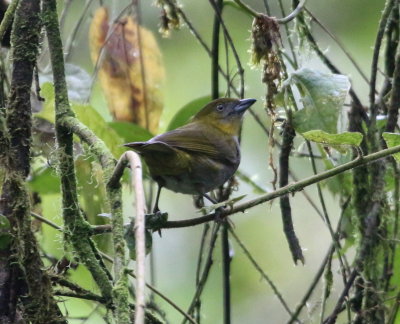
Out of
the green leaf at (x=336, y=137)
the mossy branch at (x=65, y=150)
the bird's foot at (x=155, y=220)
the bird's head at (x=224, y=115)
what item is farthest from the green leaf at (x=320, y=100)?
the bird's head at (x=224, y=115)

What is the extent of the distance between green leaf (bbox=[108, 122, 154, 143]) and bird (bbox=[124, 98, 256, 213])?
5 centimetres

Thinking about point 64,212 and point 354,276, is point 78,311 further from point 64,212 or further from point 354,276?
point 64,212

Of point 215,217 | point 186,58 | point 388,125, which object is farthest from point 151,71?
point 186,58

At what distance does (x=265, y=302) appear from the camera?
5.75 m

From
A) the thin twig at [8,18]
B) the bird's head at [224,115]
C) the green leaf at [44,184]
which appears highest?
the bird's head at [224,115]

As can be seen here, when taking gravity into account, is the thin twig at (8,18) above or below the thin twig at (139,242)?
above

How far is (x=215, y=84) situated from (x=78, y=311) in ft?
6.30

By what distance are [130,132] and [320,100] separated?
102cm

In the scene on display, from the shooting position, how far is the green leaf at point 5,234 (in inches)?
67.0

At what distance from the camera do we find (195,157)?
10.1 feet

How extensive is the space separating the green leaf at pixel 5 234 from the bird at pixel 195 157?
2.83 ft

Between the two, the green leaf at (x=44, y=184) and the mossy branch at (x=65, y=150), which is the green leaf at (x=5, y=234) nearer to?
the mossy branch at (x=65, y=150)

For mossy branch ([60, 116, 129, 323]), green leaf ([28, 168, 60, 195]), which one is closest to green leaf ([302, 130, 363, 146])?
mossy branch ([60, 116, 129, 323])

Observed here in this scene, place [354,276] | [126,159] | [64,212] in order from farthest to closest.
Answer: [354,276], [64,212], [126,159]
